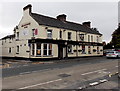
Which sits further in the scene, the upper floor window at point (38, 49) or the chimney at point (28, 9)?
the chimney at point (28, 9)

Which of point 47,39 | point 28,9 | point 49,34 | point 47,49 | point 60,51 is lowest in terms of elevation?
point 60,51

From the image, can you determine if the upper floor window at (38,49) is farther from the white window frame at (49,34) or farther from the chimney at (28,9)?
the chimney at (28,9)

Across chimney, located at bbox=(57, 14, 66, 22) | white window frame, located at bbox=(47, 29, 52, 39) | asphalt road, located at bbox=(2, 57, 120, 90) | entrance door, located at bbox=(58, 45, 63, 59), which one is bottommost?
asphalt road, located at bbox=(2, 57, 120, 90)

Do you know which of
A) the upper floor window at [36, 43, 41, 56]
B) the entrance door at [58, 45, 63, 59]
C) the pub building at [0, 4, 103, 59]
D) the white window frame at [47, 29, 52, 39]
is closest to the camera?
the upper floor window at [36, 43, 41, 56]

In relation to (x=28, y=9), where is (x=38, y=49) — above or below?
below

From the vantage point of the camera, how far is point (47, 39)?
24.8m

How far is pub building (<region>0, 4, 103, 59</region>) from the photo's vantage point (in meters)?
24.5

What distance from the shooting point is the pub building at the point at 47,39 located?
80.4 ft

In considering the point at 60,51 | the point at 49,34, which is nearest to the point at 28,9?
Result: the point at 49,34

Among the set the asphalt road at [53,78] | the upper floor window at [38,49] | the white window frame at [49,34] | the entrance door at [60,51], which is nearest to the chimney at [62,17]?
the white window frame at [49,34]

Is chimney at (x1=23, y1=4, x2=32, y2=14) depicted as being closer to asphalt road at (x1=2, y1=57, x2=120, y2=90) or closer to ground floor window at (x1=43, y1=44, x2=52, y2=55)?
ground floor window at (x1=43, y1=44, x2=52, y2=55)

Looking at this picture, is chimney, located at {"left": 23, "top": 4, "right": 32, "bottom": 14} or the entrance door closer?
chimney, located at {"left": 23, "top": 4, "right": 32, "bottom": 14}

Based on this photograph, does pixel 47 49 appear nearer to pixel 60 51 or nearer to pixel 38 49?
pixel 38 49

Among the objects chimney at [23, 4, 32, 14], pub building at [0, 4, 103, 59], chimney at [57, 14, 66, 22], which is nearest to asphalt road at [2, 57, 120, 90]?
pub building at [0, 4, 103, 59]
